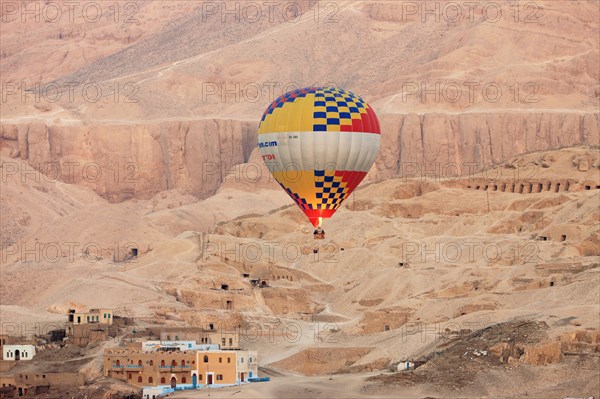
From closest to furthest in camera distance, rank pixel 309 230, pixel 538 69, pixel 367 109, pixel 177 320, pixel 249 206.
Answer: pixel 367 109 < pixel 177 320 < pixel 309 230 < pixel 249 206 < pixel 538 69

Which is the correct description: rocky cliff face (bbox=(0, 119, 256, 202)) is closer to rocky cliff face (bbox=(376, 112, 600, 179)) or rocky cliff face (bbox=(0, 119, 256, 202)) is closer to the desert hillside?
the desert hillside

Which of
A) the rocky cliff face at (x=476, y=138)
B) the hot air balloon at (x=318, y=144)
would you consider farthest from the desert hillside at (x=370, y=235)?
the hot air balloon at (x=318, y=144)

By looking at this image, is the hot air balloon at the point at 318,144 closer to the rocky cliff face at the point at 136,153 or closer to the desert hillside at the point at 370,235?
the desert hillside at the point at 370,235

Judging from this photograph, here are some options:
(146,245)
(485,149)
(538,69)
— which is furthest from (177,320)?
(538,69)

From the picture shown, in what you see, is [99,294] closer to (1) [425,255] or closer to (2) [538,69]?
(1) [425,255]

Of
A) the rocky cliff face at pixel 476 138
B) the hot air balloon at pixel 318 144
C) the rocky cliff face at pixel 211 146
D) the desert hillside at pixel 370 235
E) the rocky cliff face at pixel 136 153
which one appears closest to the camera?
the desert hillside at pixel 370 235

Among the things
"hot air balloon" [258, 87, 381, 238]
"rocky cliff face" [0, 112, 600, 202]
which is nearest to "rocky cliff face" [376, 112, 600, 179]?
"rocky cliff face" [0, 112, 600, 202]

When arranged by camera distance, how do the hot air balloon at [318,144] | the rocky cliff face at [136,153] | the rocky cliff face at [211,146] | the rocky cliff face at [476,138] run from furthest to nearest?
the rocky cliff face at [136,153] → the rocky cliff face at [211,146] → the rocky cliff face at [476,138] → the hot air balloon at [318,144]
